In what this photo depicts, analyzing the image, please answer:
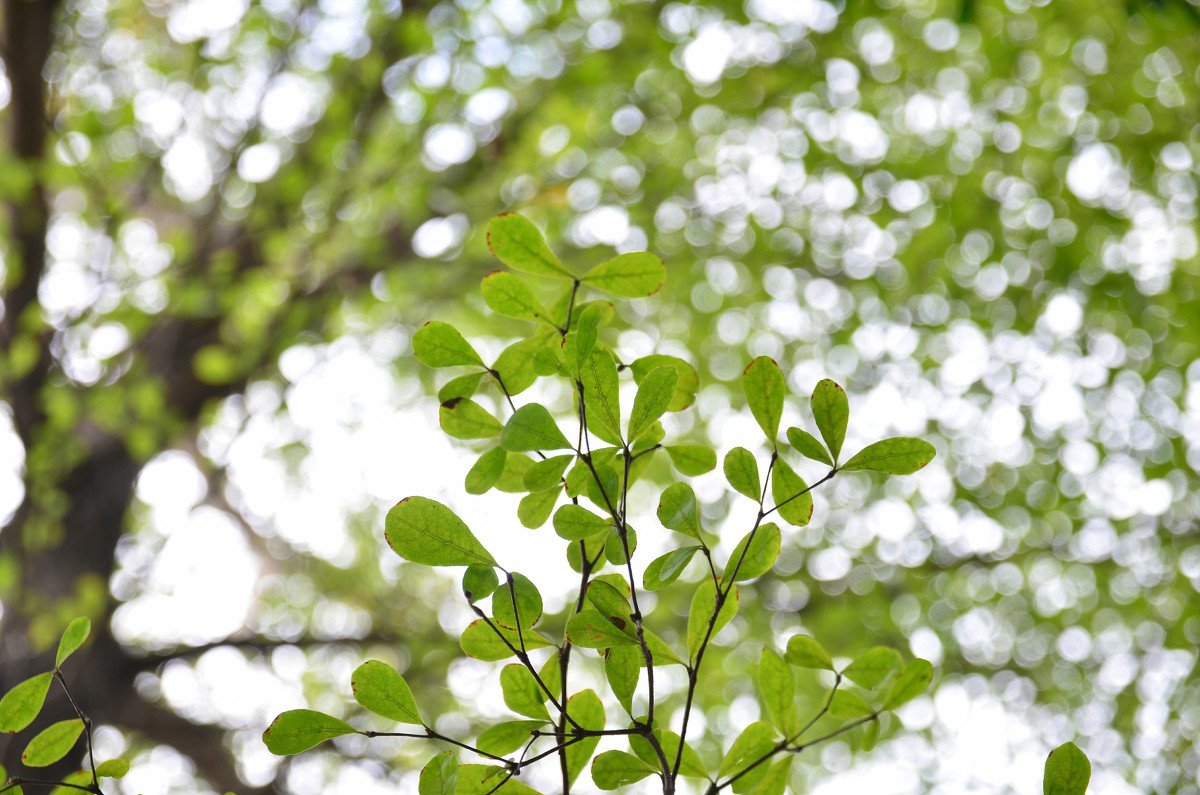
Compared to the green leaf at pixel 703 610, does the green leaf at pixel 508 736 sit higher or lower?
lower

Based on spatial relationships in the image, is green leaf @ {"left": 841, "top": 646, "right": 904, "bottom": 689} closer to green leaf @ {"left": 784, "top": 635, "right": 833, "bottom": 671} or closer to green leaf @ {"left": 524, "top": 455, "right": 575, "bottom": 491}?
green leaf @ {"left": 784, "top": 635, "right": 833, "bottom": 671}

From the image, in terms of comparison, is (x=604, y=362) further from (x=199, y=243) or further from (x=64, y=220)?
(x=64, y=220)

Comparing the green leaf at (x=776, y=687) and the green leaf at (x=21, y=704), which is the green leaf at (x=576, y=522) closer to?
the green leaf at (x=776, y=687)

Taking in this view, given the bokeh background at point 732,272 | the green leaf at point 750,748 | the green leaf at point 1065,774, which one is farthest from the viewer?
the bokeh background at point 732,272

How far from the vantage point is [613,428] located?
0.60m

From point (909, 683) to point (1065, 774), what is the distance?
0.13 meters

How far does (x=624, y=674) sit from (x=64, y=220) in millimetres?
3315

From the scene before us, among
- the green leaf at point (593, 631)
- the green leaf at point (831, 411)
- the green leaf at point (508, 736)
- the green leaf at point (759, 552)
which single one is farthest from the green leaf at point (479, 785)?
the green leaf at point (831, 411)

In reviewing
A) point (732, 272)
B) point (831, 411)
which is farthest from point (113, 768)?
point (732, 272)

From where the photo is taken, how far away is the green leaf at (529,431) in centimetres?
56

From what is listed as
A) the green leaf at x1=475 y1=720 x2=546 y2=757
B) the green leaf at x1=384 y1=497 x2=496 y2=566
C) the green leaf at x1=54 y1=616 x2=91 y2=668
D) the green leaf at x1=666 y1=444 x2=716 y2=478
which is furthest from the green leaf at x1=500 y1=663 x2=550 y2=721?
the green leaf at x1=54 y1=616 x2=91 y2=668

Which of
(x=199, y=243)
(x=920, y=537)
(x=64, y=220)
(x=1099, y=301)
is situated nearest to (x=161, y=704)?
(x=199, y=243)

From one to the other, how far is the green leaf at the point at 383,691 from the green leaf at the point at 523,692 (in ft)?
0.24

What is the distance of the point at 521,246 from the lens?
24.3 inches
